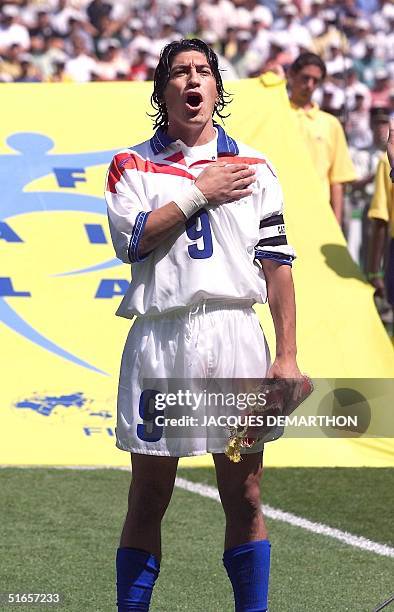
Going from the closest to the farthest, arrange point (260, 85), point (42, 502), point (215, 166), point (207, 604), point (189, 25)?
point (215, 166) → point (207, 604) → point (42, 502) → point (260, 85) → point (189, 25)

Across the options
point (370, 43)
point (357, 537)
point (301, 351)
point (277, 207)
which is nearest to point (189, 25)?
point (370, 43)

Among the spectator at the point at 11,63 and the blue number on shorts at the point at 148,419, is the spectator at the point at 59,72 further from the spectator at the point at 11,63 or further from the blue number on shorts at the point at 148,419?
the blue number on shorts at the point at 148,419

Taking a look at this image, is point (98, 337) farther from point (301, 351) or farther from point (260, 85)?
point (260, 85)

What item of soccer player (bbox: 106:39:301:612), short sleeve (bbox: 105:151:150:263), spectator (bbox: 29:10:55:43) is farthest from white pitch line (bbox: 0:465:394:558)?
spectator (bbox: 29:10:55:43)

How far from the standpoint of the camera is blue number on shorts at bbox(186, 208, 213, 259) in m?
3.54

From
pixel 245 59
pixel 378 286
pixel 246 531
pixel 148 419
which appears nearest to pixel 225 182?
pixel 148 419

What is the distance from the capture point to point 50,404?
6.86 m

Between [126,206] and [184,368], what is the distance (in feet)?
1.59

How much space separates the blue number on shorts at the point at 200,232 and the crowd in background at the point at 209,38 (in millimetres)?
12410

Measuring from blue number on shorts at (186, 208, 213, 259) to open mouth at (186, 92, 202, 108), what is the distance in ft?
1.01

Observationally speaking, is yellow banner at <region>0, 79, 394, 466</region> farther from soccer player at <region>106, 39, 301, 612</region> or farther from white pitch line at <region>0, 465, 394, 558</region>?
soccer player at <region>106, 39, 301, 612</region>

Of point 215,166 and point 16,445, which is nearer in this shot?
point 215,166

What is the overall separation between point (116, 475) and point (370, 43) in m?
14.6

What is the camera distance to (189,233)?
11.7ft
